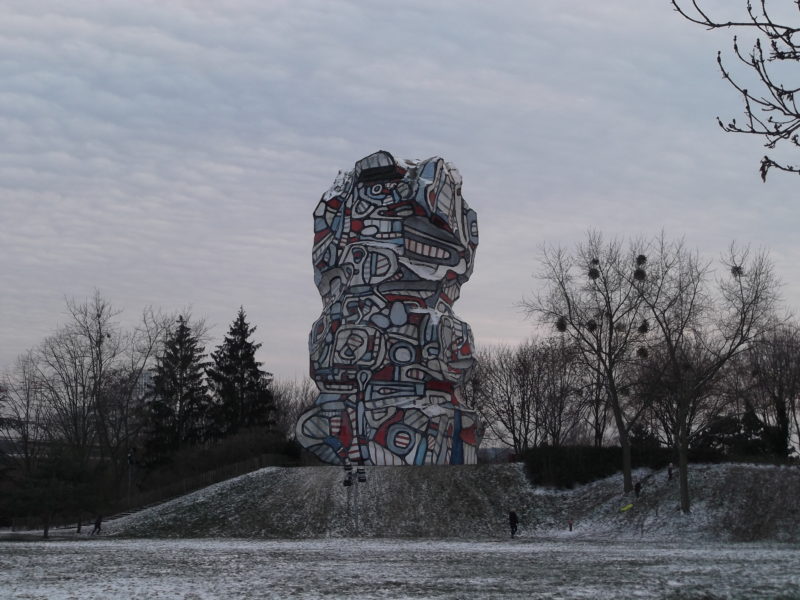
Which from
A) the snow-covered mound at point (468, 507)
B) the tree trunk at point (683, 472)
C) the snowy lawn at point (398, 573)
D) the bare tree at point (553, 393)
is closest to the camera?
the snowy lawn at point (398, 573)

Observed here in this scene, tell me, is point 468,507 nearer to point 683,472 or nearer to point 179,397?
point 683,472

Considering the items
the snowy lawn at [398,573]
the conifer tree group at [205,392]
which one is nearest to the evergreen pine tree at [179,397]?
the conifer tree group at [205,392]

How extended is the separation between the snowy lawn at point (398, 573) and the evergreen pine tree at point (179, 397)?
3022 cm

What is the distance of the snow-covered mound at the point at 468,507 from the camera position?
28.9 metres

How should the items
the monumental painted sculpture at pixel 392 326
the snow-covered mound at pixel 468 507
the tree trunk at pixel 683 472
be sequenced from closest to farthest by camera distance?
the snow-covered mound at pixel 468 507 < the tree trunk at pixel 683 472 < the monumental painted sculpture at pixel 392 326

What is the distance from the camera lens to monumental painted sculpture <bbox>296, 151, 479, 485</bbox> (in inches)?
1431

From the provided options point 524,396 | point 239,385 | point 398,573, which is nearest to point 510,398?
point 524,396

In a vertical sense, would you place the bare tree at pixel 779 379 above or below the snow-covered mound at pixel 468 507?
above

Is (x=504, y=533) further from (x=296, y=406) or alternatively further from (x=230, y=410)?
(x=296, y=406)

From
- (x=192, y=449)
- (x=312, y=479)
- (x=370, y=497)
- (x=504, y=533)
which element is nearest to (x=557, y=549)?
(x=504, y=533)

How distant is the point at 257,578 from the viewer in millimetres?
13648

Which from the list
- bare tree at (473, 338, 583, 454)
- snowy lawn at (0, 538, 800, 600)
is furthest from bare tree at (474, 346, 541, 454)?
snowy lawn at (0, 538, 800, 600)

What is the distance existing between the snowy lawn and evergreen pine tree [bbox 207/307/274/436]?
103 feet

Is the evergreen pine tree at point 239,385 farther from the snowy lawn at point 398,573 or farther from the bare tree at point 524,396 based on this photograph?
the snowy lawn at point 398,573
